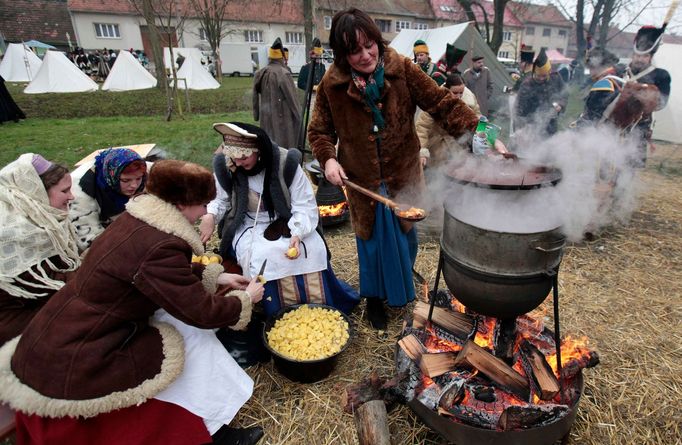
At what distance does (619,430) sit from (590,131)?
364 centimetres

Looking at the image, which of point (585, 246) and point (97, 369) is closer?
point (97, 369)

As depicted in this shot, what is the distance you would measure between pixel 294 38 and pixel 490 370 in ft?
133

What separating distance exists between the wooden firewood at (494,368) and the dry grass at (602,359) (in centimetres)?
53

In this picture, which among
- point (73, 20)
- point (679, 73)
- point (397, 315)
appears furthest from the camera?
point (73, 20)

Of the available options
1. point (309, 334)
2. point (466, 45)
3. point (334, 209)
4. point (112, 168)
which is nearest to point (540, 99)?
point (466, 45)

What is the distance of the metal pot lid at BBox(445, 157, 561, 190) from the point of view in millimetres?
2018

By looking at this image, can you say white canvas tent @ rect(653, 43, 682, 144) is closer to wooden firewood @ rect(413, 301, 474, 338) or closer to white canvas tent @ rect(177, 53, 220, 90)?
wooden firewood @ rect(413, 301, 474, 338)

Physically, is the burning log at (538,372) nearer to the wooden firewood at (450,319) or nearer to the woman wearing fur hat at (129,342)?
the wooden firewood at (450,319)

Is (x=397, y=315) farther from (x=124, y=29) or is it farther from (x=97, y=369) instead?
(x=124, y=29)

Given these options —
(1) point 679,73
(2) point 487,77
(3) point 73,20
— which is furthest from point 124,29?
(1) point 679,73

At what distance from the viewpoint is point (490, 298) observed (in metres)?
1.87

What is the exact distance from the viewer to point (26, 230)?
2078mm

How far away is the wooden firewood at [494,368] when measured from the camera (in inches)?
78.8

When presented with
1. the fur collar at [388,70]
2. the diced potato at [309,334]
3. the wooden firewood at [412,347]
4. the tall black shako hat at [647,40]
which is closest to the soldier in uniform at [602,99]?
the tall black shako hat at [647,40]
